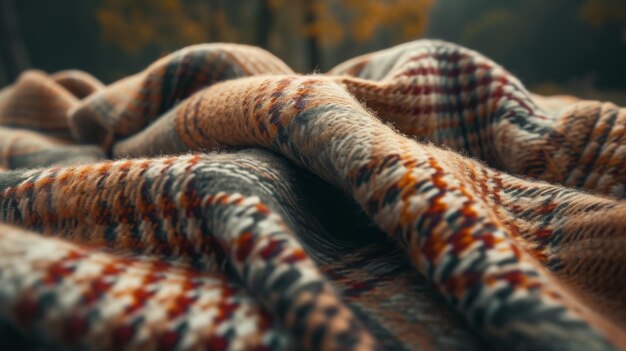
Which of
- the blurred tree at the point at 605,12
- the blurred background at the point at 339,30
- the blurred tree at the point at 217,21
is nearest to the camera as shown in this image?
the blurred tree at the point at 605,12

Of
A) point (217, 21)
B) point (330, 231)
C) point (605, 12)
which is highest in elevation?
point (605, 12)

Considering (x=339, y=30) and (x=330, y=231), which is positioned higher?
(x=330, y=231)

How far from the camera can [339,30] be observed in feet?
24.2

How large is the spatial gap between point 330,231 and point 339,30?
7143mm

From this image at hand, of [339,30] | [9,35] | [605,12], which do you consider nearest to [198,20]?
[339,30]

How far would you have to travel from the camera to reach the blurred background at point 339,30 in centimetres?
668

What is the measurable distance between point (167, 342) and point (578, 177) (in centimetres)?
78

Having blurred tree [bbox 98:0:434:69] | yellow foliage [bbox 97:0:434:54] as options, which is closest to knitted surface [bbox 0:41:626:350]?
blurred tree [bbox 98:0:434:69]

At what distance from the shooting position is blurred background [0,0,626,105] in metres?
6.68

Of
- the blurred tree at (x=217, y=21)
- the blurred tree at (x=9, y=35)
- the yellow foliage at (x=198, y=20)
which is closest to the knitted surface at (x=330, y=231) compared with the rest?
the blurred tree at (x=9, y=35)

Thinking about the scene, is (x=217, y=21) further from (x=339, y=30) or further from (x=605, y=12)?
(x=605, y=12)

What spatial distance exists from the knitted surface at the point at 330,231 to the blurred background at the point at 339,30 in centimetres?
576

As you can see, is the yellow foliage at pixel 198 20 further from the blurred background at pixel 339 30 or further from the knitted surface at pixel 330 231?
the knitted surface at pixel 330 231

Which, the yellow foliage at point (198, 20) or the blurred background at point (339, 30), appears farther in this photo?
the yellow foliage at point (198, 20)
